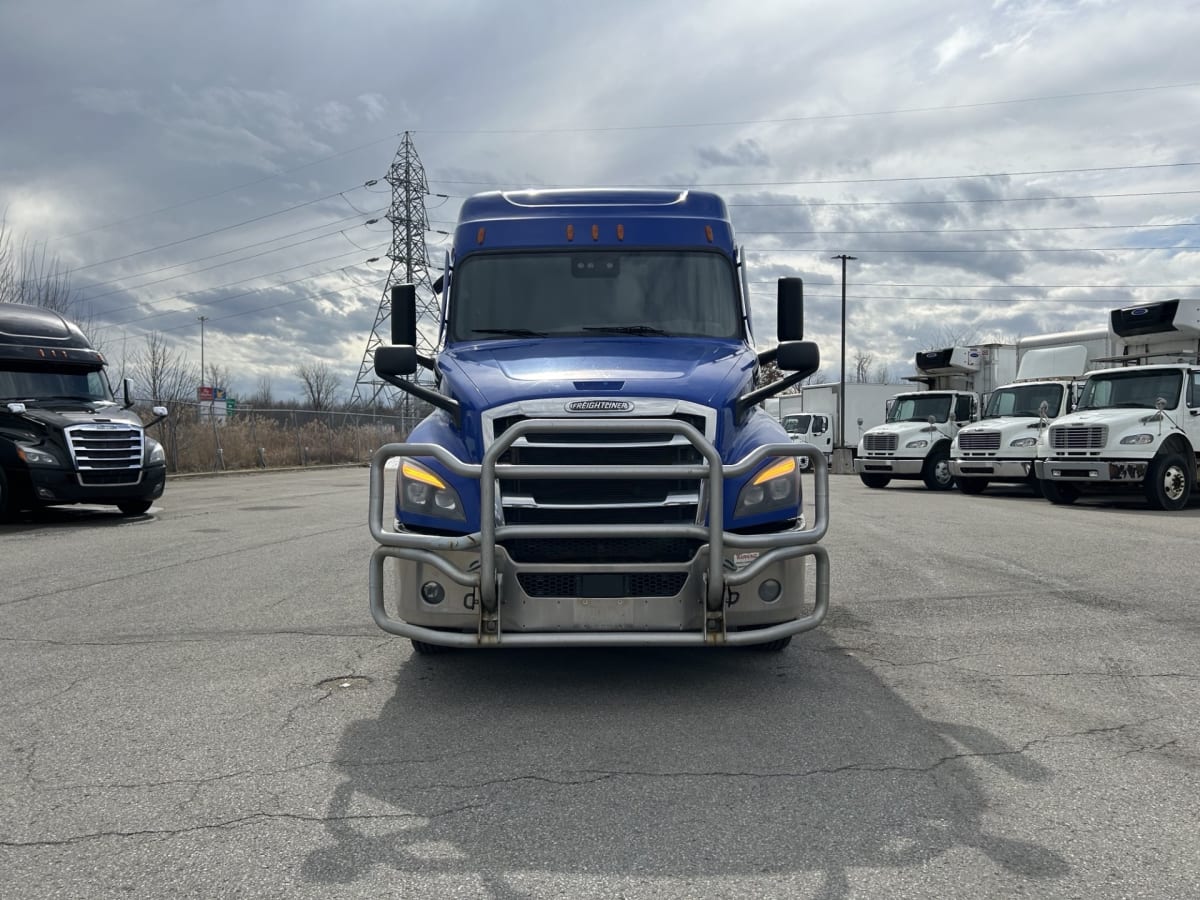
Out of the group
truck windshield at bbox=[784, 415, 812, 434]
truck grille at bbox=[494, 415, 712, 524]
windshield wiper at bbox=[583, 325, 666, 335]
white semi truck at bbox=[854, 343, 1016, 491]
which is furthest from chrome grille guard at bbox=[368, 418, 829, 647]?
truck windshield at bbox=[784, 415, 812, 434]

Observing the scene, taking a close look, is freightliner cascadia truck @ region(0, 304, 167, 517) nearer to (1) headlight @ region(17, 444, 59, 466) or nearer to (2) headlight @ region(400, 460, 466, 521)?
(1) headlight @ region(17, 444, 59, 466)

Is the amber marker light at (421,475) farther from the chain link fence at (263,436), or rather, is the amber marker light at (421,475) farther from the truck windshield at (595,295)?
the chain link fence at (263,436)

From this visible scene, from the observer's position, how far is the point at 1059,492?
18031mm

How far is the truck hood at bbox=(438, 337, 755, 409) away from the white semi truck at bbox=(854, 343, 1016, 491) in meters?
17.4

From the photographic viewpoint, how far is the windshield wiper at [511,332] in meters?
6.16

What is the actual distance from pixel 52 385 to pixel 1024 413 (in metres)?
17.7

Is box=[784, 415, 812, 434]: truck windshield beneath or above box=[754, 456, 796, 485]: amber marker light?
beneath

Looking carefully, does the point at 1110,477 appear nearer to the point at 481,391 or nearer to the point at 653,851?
the point at 481,391

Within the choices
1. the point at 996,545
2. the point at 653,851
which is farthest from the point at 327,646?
the point at 996,545

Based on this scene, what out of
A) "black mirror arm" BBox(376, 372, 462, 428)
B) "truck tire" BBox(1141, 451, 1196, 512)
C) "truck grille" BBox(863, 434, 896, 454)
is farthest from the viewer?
"truck grille" BBox(863, 434, 896, 454)

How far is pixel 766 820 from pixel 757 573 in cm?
132

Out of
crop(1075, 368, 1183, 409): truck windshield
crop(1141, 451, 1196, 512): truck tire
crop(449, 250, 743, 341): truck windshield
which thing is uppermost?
crop(449, 250, 743, 341): truck windshield

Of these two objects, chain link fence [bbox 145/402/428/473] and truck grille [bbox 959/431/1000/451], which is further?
chain link fence [bbox 145/402/428/473]

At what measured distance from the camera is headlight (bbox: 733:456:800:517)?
474 centimetres
